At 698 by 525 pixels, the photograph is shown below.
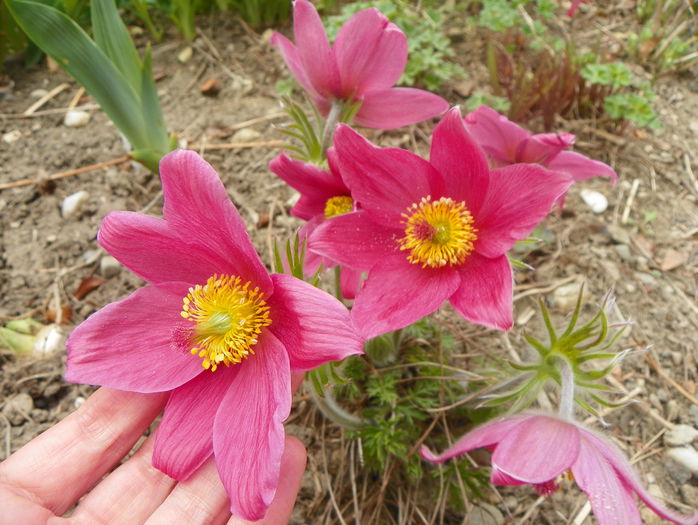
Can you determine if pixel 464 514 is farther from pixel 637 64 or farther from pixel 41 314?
pixel 637 64

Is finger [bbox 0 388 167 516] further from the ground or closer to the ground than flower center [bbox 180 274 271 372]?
closer to the ground

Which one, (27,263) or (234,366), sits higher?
(234,366)

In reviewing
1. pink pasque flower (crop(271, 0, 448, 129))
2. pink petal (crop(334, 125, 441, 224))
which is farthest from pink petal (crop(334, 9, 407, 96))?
pink petal (crop(334, 125, 441, 224))

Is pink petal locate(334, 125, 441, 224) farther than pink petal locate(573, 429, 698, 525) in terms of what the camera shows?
Yes

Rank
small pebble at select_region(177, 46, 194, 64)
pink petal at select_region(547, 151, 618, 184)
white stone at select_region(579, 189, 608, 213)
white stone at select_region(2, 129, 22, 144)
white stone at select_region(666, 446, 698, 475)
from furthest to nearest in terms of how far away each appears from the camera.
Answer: small pebble at select_region(177, 46, 194, 64) < white stone at select_region(2, 129, 22, 144) < white stone at select_region(579, 189, 608, 213) < white stone at select_region(666, 446, 698, 475) < pink petal at select_region(547, 151, 618, 184)

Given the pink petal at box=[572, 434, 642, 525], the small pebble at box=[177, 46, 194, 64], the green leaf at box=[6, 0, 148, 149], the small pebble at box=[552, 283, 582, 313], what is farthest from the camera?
the small pebble at box=[177, 46, 194, 64]

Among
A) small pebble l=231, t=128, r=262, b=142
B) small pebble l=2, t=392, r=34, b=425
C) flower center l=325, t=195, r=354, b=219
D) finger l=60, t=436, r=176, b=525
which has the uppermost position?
flower center l=325, t=195, r=354, b=219

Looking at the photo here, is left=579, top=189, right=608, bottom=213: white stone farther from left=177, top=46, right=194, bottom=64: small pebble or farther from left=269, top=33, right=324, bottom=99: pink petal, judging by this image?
left=177, top=46, right=194, bottom=64: small pebble

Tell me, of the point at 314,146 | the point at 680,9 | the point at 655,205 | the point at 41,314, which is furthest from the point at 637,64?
the point at 41,314
